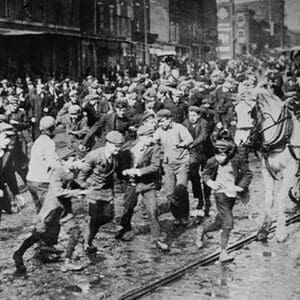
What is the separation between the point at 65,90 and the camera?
2294 cm

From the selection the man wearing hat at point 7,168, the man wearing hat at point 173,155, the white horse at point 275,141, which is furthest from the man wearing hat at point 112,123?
the white horse at point 275,141

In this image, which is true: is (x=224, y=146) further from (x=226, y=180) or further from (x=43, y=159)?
(x=43, y=159)

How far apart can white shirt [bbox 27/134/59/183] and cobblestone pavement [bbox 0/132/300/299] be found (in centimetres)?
111

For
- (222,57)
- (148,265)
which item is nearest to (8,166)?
(148,265)

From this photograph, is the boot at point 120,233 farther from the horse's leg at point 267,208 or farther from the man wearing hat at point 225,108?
the man wearing hat at point 225,108

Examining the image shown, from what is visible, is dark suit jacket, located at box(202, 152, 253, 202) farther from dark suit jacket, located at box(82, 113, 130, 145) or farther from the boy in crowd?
dark suit jacket, located at box(82, 113, 130, 145)

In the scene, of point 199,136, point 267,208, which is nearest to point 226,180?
point 267,208

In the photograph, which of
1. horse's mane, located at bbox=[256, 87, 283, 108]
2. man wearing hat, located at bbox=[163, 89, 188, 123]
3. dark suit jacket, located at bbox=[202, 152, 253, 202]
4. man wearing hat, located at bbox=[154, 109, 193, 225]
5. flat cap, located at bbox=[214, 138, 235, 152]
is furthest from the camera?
man wearing hat, located at bbox=[163, 89, 188, 123]

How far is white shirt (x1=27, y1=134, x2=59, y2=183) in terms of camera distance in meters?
8.08

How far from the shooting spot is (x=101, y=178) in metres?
7.73

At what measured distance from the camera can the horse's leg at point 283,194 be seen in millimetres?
8477

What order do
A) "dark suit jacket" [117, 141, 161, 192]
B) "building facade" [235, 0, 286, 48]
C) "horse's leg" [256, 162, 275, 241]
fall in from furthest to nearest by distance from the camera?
"building facade" [235, 0, 286, 48], "horse's leg" [256, 162, 275, 241], "dark suit jacket" [117, 141, 161, 192]

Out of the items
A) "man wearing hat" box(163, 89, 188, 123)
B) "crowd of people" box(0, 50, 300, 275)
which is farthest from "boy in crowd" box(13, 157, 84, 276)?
"man wearing hat" box(163, 89, 188, 123)

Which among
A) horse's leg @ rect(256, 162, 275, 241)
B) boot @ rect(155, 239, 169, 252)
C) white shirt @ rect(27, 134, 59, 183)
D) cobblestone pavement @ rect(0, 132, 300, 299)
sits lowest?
cobblestone pavement @ rect(0, 132, 300, 299)
